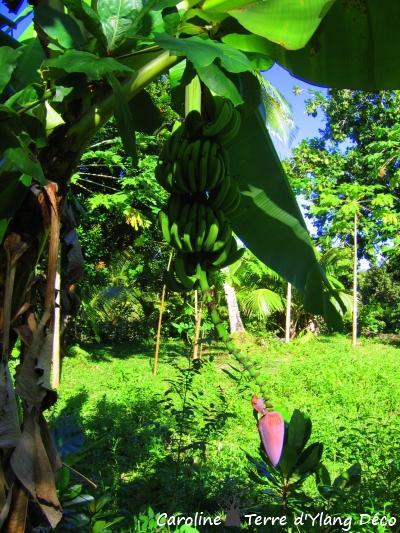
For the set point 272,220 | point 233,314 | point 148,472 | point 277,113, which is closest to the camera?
point 272,220

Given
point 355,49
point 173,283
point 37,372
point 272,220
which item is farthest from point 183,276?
point 355,49

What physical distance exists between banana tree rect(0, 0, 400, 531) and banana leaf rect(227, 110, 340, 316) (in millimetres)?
151

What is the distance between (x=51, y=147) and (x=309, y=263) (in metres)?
0.71

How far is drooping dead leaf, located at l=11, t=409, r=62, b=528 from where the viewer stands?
725 millimetres

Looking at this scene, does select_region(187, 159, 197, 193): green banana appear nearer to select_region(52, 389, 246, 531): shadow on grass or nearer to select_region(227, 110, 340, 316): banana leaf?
select_region(227, 110, 340, 316): banana leaf

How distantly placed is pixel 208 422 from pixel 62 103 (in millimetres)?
2058

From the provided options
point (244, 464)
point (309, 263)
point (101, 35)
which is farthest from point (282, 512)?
point (101, 35)

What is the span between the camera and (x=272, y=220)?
1247mm

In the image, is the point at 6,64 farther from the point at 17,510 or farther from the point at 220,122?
the point at 17,510

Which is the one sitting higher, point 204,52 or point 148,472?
point 204,52

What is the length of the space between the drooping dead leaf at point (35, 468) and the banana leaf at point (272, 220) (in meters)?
0.66

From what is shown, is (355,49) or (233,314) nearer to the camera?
(355,49)

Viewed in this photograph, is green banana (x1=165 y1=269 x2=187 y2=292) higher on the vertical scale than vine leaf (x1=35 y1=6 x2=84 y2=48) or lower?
lower

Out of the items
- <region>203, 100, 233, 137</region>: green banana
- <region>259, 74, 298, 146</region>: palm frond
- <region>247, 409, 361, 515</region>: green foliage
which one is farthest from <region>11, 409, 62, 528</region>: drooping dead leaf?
<region>259, 74, 298, 146</region>: palm frond
